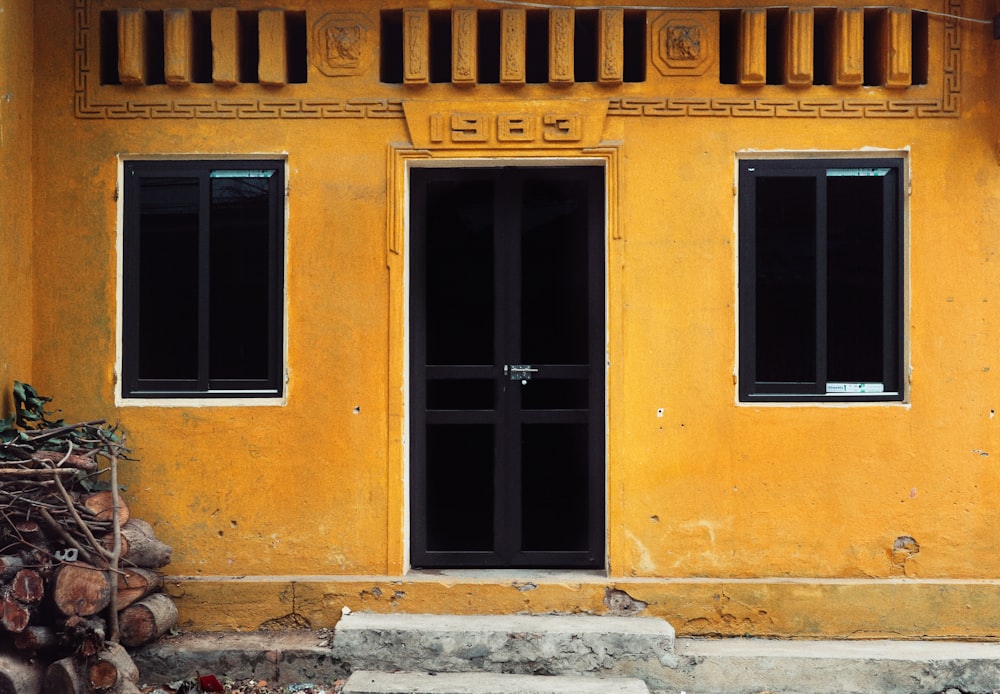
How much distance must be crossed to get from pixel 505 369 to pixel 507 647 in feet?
5.34

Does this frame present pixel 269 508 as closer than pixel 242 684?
No

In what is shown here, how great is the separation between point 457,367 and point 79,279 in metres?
2.28

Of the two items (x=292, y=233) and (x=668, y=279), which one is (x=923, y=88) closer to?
(x=668, y=279)

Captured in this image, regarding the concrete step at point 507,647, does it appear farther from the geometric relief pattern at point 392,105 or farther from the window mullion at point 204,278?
the geometric relief pattern at point 392,105

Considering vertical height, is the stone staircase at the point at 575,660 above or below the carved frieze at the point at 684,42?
below

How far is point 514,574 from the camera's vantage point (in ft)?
20.7

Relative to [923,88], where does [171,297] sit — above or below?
below

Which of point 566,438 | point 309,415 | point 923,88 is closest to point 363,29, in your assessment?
point 309,415

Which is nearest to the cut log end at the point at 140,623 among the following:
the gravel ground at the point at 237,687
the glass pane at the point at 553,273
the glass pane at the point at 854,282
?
the gravel ground at the point at 237,687

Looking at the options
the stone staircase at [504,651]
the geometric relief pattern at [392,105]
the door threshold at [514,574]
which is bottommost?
the stone staircase at [504,651]

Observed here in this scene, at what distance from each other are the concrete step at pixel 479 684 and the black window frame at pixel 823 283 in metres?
1.81

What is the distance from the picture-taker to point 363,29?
6.25 metres

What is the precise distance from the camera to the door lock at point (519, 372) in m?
6.44

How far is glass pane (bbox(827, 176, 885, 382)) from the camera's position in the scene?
623 centimetres
